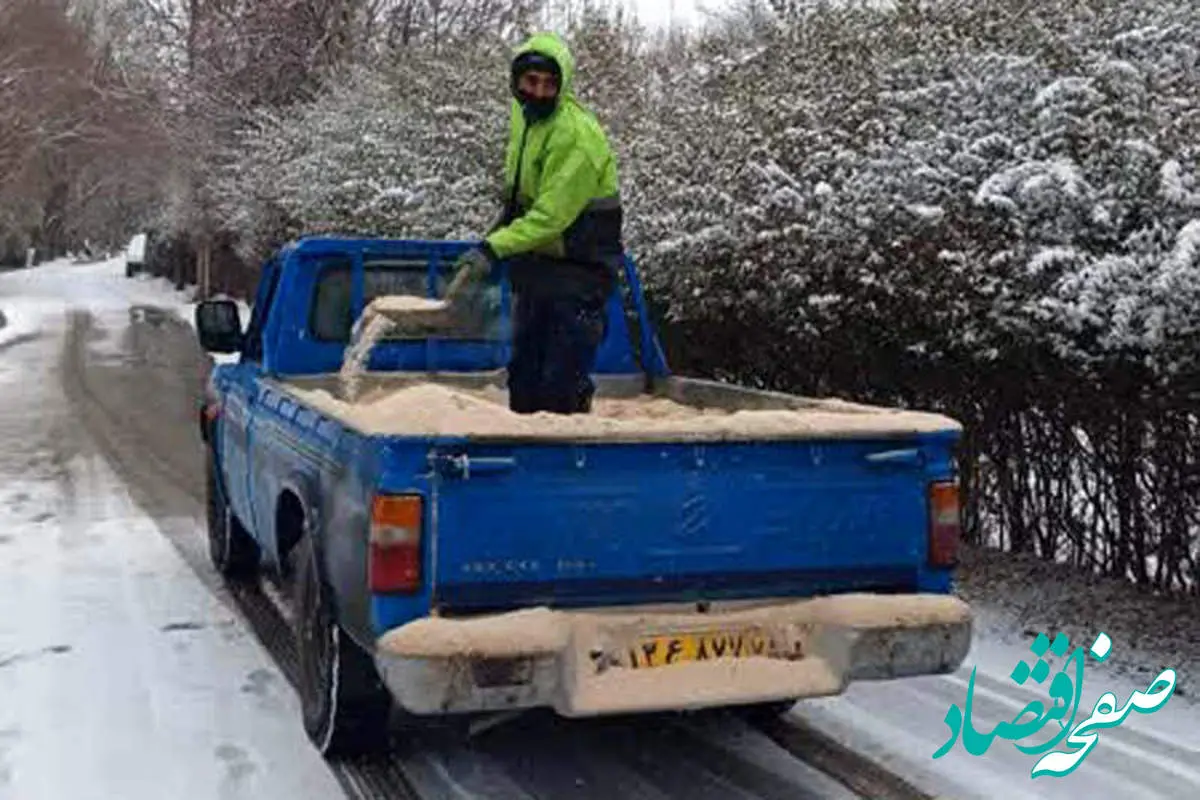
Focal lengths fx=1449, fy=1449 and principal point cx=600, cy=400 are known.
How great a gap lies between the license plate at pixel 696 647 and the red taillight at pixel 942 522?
68 centimetres

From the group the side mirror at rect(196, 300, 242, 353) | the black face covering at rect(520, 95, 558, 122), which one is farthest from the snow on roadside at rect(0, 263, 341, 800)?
the black face covering at rect(520, 95, 558, 122)

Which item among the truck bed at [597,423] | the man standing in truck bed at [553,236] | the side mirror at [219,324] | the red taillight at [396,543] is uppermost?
the man standing in truck bed at [553,236]

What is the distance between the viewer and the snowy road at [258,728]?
15.9ft

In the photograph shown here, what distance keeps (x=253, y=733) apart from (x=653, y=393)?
267 centimetres

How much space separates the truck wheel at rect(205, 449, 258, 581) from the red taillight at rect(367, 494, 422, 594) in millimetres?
3660

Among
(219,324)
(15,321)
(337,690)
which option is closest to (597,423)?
(337,690)

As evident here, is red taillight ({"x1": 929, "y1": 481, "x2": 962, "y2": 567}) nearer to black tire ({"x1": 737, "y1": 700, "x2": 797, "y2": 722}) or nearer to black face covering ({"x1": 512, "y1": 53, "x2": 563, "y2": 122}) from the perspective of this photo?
black tire ({"x1": 737, "y1": 700, "x2": 797, "y2": 722})

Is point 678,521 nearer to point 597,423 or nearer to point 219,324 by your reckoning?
point 597,423

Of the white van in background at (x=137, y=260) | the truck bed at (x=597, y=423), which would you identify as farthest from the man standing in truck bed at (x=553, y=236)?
Result: the white van in background at (x=137, y=260)

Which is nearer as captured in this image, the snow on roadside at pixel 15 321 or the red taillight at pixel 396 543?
the red taillight at pixel 396 543

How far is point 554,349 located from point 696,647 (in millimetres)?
1765

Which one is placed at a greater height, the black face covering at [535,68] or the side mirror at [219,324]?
the black face covering at [535,68]

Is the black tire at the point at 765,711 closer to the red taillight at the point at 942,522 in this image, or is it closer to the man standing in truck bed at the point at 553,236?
the red taillight at the point at 942,522

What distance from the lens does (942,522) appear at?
15.4 feet
